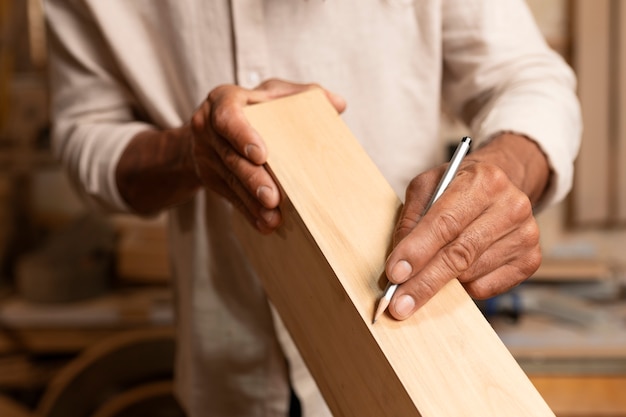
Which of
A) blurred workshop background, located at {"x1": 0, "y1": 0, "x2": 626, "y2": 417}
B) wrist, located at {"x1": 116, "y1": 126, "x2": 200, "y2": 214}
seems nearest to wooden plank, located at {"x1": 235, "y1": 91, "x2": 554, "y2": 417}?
wrist, located at {"x1": 116, "y1": 126, "x2": 200, "y2": 214}

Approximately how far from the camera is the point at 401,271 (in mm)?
694

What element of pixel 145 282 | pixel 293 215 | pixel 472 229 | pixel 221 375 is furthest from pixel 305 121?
pixel 145 282

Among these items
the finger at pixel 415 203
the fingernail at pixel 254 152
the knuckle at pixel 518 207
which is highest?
the fingernail at pixel 254 152

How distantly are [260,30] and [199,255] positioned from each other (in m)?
0.35

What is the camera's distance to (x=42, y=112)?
2465mm

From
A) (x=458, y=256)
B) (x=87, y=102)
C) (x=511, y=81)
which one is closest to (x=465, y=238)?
(x=458, y=256)

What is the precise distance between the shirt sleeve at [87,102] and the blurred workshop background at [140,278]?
937 mm

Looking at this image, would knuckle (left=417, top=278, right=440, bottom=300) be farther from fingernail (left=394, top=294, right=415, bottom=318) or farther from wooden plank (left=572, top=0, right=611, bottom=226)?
wooden plank (left=572, top=0, right=611, bottom=226)

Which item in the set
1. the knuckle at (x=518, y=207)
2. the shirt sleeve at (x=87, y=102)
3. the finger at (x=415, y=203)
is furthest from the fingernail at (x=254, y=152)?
the shirt sleeve at (x=87, y=102)

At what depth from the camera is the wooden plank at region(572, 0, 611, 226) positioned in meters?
2.25

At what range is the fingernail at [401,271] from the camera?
0.69 m

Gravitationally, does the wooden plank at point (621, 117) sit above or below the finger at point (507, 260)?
below

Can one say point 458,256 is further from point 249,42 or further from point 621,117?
point 621,117

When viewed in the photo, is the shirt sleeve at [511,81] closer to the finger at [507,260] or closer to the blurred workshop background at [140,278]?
the finger at [507,260]
